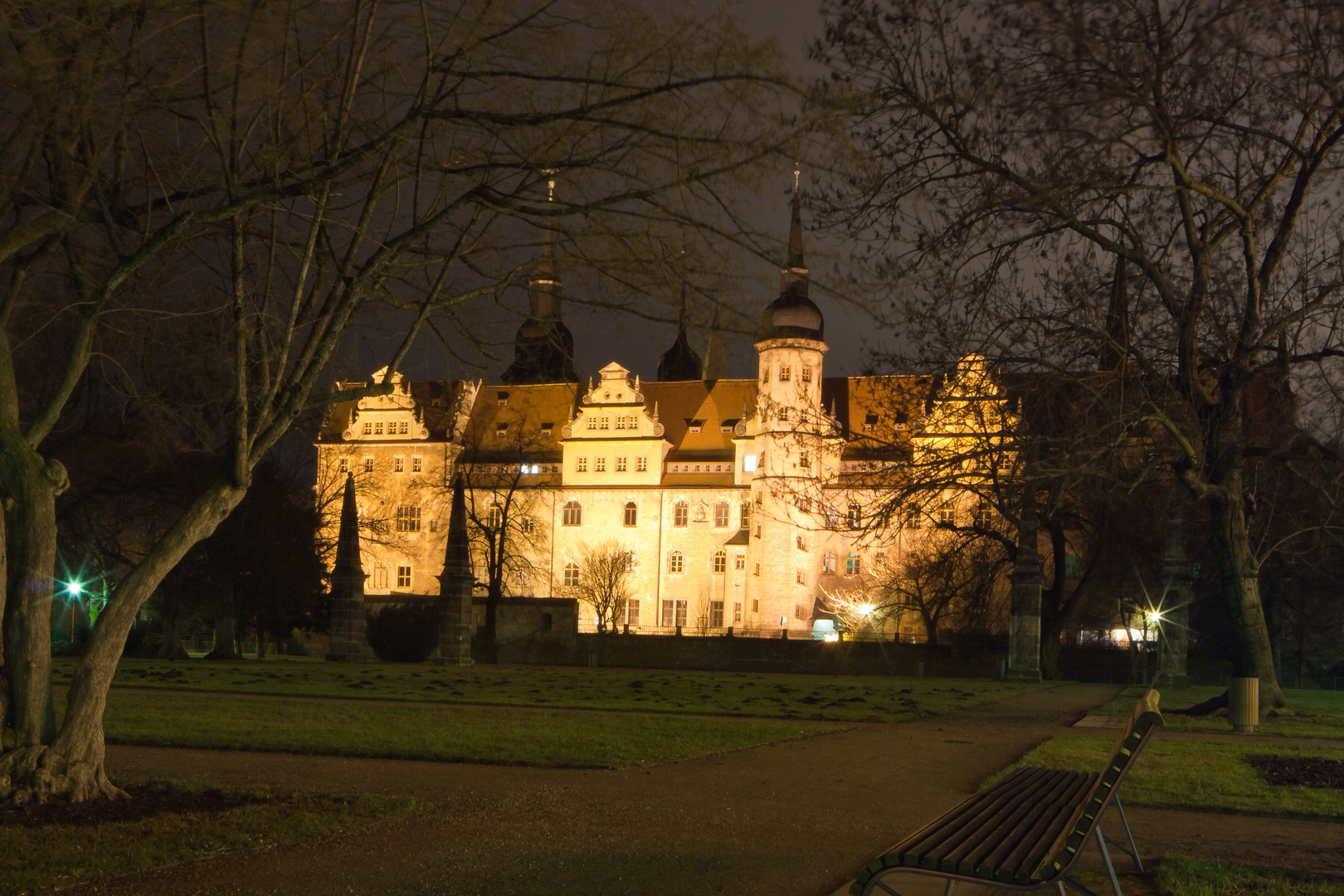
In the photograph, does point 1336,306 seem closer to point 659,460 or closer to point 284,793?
point 284,793

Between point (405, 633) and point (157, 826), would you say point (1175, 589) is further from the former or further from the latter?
point (157, 826)

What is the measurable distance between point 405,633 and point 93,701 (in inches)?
1312

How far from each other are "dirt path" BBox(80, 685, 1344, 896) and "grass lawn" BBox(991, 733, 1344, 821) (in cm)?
40

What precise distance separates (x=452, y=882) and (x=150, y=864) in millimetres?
1316

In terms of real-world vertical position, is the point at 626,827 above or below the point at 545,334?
below

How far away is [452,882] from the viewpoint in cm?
529

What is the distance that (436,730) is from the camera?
12.2 meters

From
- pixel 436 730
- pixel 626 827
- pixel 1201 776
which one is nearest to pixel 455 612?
pixel 436 730

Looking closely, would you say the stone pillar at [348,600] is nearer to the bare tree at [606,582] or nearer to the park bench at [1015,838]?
the bare tree at [606,582]

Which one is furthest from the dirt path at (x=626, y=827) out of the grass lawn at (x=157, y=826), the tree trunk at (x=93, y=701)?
the tree trunk at (x=93, y=701)

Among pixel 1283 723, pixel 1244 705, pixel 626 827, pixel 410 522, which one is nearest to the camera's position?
pixel 626 827

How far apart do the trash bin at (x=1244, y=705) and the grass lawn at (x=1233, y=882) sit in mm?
9229

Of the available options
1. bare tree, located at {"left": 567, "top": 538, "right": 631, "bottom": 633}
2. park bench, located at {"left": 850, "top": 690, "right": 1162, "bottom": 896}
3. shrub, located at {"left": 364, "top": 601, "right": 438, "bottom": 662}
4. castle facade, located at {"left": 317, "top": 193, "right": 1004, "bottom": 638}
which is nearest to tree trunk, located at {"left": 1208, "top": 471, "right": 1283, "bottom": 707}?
park bench, located at {"left": 850, "top": 690, "right": 1162, "bottom": 896}

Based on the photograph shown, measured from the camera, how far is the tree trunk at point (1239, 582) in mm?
15656
